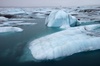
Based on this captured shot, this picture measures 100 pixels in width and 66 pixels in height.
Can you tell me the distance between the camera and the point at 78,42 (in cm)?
431

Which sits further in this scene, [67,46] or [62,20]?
[62,20]

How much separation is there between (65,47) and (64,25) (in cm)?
414

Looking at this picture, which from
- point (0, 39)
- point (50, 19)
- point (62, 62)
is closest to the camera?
point (62, 62)

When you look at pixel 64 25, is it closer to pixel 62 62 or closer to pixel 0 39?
pixel 0 39

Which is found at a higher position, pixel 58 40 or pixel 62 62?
pixel 58 40

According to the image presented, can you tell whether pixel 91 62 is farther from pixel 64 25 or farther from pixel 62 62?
pixel 64 25

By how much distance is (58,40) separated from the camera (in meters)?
4.47

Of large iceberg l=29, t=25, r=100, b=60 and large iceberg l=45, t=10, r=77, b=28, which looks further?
large iceberg l=45, t=10, r=77, b=28

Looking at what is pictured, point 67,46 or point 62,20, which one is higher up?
point 62,20

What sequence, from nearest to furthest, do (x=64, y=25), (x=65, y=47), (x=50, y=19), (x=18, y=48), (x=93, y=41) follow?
(x=65, y=47) < (x=93, y=41) < (x=18, y=48) < (x=64, y=25) < (x=50, y=19)

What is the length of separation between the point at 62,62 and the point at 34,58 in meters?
0.71

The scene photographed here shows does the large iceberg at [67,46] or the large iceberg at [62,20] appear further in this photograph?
the large iceberg at [62,20]

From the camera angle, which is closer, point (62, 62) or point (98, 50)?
point (62, 62)

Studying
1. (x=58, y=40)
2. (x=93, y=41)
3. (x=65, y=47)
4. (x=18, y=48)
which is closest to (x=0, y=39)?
(x=18, y=48)
